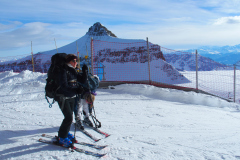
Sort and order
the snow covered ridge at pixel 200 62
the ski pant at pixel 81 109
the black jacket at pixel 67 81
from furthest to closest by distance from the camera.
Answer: the snow covered ridge at pixel 200 62 < the ski pant at pixel 81 109 < the black jacket at pixel 67 81

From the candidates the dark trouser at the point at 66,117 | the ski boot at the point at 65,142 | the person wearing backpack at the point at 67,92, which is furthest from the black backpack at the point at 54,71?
the ski boot at the point at 65,142

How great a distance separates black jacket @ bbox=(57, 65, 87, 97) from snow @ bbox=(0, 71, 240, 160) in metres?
1.01

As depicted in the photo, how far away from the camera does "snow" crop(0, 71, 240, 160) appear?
2.99 meters

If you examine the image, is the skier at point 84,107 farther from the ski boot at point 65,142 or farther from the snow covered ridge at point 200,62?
the snow covered ridge at point 200,62

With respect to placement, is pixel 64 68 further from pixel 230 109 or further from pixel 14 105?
pixel 230 109

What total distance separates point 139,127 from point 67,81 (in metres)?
2.24

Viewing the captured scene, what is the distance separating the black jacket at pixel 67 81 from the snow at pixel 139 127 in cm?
101

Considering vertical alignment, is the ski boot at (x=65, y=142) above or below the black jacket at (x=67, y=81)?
below

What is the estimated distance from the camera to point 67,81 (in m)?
3.04

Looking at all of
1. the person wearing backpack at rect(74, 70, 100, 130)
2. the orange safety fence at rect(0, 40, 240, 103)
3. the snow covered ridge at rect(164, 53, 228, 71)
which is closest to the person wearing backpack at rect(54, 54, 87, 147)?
the person wearing backpack at rect(74, 70, 100, 130)

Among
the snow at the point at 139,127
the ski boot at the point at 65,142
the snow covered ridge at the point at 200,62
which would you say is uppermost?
the snow covered ridge at the point at 200,62

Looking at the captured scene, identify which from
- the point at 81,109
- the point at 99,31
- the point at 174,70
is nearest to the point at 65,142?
the point at 81,109

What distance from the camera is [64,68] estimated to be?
2996 millimetres

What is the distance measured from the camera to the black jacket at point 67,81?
114 inches
